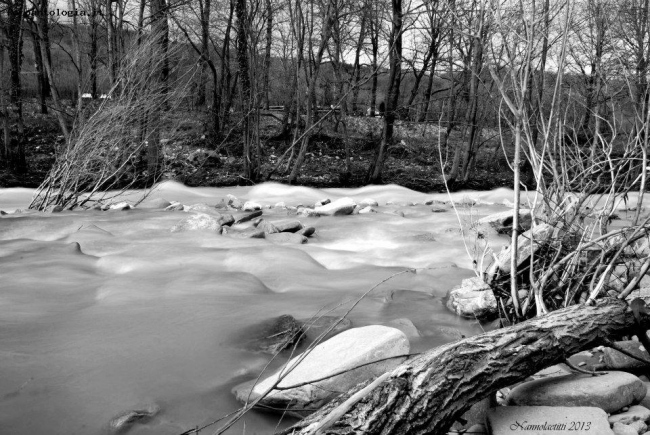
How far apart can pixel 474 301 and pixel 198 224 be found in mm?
3774

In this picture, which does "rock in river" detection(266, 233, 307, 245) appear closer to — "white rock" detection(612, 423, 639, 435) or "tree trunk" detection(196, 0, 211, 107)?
"white rock" detection(612, 423, 639, 435)

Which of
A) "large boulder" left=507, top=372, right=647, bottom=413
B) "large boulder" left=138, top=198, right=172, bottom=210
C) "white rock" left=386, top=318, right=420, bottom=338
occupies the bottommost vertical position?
"large boulder" left=138, top=198, right=172, bottom=210

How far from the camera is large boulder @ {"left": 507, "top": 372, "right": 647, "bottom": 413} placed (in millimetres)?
2102

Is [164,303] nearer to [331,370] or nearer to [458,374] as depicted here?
[331,370]

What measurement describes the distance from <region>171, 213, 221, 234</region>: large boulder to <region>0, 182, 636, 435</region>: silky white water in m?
0.20

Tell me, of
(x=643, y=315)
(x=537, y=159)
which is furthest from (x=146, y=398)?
(x=537, y=159)

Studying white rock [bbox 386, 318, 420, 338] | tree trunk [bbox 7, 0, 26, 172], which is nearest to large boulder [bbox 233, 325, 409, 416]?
white rock [bbox 386, 318, 420, 338]

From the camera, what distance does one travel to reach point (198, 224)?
21.0 feet

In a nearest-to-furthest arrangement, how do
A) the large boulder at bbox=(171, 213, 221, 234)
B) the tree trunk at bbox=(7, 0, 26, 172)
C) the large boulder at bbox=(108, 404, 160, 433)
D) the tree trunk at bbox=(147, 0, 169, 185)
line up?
the large boulder at bbox=(108, 404, 160, 433) < the large boulder at bbox=(171, 213, 221, 234) < the tree trunk at bbox=(147, 0, 169, 185) < the tree trunk at bbox=(7, 0, 26, 172)

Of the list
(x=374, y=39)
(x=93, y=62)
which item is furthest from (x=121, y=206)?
(x=374, y=39)

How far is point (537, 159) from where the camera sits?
3.17 metres

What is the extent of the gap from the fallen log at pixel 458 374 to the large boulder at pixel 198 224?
4569mm

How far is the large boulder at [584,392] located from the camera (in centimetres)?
210

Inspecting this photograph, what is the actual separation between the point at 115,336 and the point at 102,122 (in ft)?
16.4
